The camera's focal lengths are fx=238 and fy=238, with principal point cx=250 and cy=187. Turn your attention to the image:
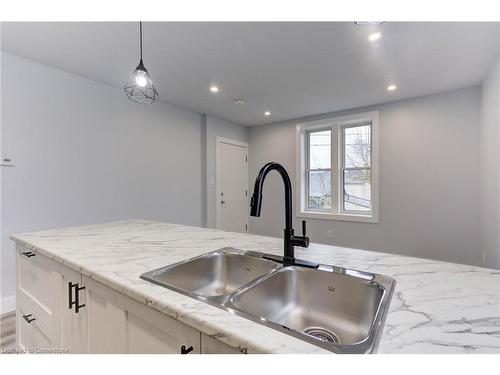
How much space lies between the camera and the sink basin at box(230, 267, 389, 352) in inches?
31.1

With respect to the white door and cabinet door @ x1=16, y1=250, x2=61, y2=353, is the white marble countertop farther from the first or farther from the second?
the white door

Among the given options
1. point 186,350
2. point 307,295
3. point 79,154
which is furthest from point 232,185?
point 186,350

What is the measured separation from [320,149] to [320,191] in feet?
2.50

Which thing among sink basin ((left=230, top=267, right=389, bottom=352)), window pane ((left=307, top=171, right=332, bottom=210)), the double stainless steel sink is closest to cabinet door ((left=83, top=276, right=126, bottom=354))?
the double stainless steel sink

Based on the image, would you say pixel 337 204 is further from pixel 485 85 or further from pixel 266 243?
pixel 266 243

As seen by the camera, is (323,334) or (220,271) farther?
(220,271)

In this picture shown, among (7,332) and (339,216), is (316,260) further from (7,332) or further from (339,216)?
(339,216)

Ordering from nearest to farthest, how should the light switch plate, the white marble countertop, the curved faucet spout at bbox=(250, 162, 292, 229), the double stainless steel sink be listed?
1. the white marble countertop
2. the double stainless steel sink
3. the curved faucet spout at bbox=(250, 162, 292, 229)
4. the light switch plate

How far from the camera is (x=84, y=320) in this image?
95cm

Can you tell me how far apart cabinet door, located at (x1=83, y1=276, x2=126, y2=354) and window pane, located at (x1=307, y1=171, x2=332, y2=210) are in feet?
12.5

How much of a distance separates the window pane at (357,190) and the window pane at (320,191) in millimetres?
276

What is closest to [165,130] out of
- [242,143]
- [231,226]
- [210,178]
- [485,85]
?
[210,178]

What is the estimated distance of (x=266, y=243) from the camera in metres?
1.35
